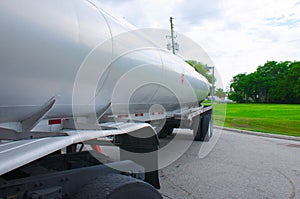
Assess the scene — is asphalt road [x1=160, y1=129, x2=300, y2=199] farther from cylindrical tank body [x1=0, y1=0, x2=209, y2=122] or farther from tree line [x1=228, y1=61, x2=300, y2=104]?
tree line [x1=228, y1=61, x2=300, y2=104]

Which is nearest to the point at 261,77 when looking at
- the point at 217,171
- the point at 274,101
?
the point at 274,101

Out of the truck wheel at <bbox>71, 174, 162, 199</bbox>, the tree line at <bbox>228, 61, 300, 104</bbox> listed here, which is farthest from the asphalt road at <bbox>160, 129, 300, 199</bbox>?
the tree line at <bbox>228, 61, 300, 104</bbox>

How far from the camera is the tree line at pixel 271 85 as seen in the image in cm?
6638

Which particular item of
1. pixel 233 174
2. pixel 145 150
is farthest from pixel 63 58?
pixel 233 174

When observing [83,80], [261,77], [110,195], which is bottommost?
[110,195]

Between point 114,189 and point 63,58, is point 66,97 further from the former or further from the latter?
point 114,189

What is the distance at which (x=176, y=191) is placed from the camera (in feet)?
14.3

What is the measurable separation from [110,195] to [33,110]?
2.43ft

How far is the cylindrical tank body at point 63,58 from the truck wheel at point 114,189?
56cm

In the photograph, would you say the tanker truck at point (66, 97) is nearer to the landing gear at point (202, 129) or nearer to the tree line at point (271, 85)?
the landing gear at point (202, 129)

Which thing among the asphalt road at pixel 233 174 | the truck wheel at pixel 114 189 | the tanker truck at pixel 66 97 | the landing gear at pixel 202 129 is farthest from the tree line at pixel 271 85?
the truck wheel at pixel 114 189

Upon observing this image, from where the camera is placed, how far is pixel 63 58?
1873 mm

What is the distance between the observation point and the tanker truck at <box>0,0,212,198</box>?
156 cm

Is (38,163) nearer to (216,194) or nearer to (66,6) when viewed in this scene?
(66,6)
